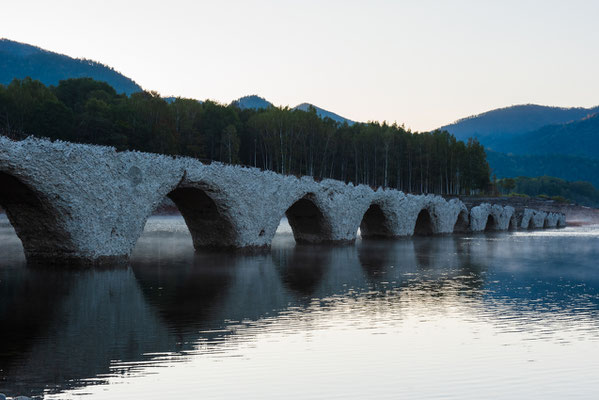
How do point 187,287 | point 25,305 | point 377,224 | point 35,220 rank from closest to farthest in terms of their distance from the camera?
1. point 25,305
2. point 187,287
3. point 35,220
4. point 377,224

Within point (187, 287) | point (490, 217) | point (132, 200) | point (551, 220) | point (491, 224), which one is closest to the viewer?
point (187, 287)

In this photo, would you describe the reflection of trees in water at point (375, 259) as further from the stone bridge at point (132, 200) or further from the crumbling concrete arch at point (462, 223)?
the crumbling concrete arch at point (462, 223)

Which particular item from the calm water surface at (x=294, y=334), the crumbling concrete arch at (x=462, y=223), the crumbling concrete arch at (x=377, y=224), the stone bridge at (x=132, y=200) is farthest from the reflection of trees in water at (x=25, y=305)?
the crumbling concrete arch at (x=462, y=223)

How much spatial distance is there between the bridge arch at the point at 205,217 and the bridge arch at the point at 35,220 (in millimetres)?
6816

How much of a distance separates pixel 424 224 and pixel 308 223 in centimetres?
1930

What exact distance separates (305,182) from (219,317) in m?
20.9

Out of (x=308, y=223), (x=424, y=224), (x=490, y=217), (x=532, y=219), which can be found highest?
(x=490, y=217)

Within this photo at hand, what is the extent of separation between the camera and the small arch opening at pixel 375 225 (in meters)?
46.6

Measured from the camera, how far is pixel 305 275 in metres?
21.8

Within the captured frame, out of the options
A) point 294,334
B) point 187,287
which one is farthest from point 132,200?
point 294,334

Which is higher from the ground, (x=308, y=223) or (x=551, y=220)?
(x=551, y=220)

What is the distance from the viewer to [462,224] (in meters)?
62.6

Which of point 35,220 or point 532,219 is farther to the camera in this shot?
point 532,219

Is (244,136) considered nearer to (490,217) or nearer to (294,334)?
(490,217)
